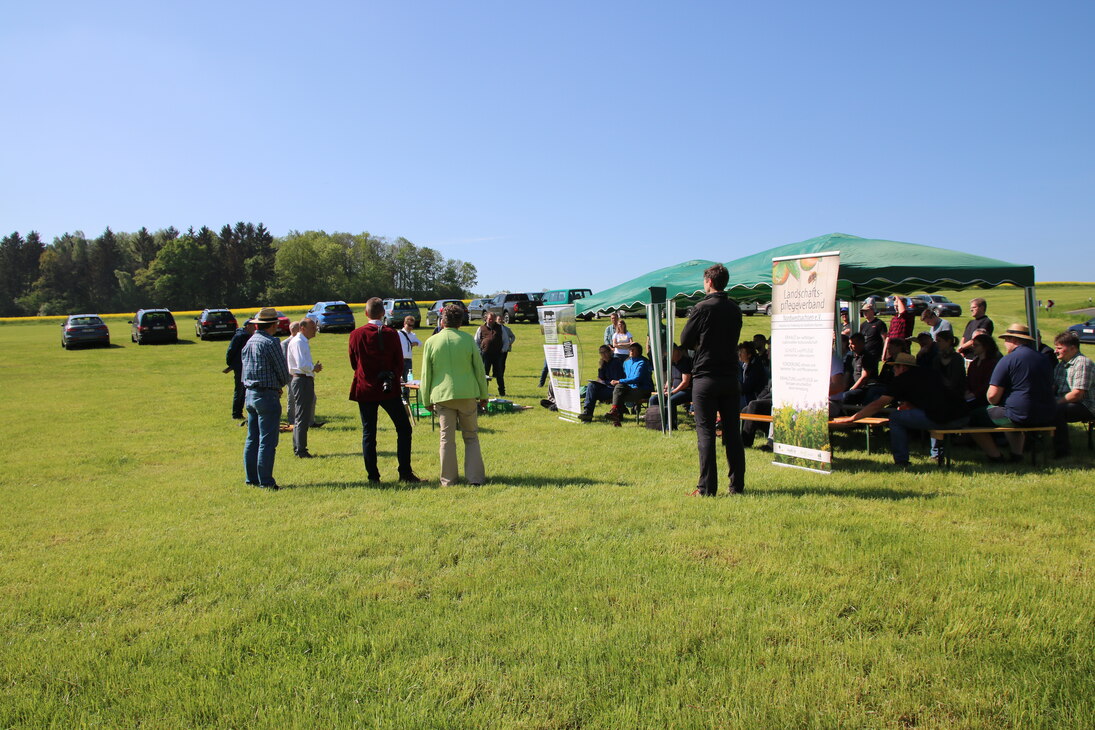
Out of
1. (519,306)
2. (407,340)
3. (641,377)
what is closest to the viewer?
(641,377)

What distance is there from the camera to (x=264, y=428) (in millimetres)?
7184

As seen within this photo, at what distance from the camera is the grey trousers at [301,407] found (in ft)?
29.9

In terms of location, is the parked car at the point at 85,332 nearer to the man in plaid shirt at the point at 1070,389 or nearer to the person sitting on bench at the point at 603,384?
the person sitting on bench at the point at 603,384

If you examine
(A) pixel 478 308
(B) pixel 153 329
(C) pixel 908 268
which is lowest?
(B) pixel 153 329

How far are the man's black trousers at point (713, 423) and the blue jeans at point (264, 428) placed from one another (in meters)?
4.12

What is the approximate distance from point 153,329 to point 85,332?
2.56 meters

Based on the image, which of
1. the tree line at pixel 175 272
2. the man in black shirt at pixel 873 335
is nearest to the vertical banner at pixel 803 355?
the man in black shirt at pixel 873 335

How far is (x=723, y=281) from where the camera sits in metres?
6.11

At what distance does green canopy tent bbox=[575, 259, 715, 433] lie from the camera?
10.1 metres

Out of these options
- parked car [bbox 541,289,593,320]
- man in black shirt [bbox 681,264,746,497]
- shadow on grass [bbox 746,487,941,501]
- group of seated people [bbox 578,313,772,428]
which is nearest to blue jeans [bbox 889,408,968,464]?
shadow on grass [bbox 746,487,941,501]

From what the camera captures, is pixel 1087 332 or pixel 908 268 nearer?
pixel 908 268

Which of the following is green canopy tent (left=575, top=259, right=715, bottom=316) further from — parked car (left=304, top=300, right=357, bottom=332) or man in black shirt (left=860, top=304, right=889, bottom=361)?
parked car (left=304, top=300, right=357, bottom=332)

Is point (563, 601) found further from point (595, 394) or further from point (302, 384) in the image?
point (595, 394)

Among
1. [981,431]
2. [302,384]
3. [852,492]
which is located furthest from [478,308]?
[852,492]
